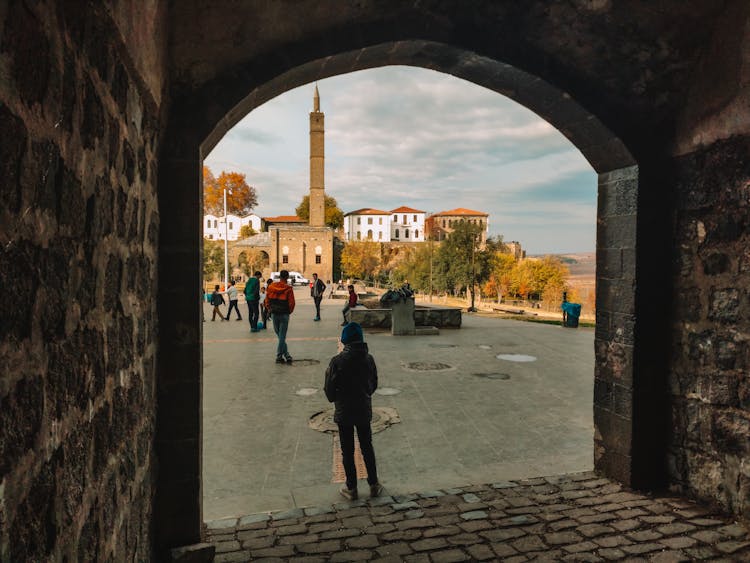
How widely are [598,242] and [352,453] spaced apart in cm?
294

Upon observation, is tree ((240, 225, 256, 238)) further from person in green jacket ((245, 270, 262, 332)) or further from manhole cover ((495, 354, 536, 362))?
manhole cover ((495, 354, 536, 362))

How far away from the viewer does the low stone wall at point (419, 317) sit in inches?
547

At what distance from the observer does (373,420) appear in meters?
5.82

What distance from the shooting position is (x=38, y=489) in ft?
4.30

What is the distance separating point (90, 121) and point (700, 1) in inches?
167

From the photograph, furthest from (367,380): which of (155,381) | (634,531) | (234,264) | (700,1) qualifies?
(234,264)

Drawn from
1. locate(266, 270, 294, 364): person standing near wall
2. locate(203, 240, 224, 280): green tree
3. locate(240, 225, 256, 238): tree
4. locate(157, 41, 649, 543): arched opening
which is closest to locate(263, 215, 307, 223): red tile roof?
locate(240, 225, 256, 238): tree

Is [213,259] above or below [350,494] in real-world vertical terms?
above

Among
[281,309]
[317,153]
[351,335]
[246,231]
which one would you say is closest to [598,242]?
[351,335]

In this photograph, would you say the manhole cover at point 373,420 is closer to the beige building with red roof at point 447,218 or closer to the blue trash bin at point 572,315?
the blue trash bin at point 572,315

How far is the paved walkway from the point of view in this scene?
13.9ft

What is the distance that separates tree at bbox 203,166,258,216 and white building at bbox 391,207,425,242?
3886 centimetres

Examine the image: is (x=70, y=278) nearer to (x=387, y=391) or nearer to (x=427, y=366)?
(x=387, y=391)

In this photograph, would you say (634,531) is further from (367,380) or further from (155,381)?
(155,381)
